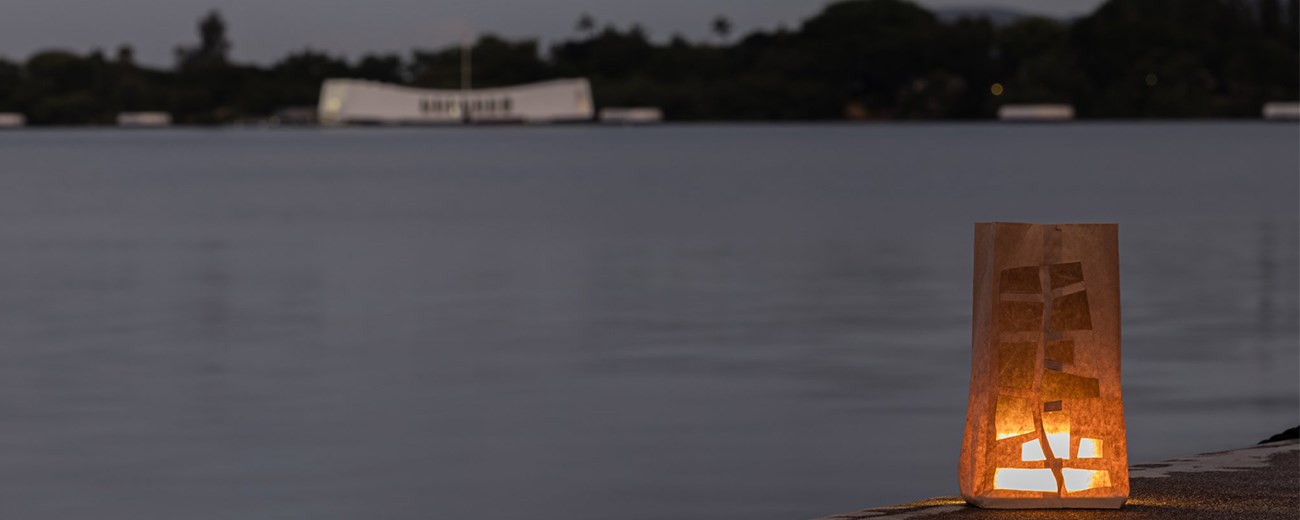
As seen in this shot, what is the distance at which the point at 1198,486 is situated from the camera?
1117 centimetres

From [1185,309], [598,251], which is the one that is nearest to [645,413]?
[1185,309]

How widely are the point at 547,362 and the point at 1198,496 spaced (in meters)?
12.2

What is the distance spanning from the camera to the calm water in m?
14.9

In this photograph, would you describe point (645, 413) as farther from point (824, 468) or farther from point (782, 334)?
point (782, 334)

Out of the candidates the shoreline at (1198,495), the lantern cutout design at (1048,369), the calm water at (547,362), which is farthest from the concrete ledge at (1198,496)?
the calm water at (547,362)

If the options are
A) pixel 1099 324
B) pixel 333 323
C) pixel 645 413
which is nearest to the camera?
pixel 1099 324

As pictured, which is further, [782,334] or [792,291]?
[792,291]

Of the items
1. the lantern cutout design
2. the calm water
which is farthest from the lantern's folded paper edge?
the calm water

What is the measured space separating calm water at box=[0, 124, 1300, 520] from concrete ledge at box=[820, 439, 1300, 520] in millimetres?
2831

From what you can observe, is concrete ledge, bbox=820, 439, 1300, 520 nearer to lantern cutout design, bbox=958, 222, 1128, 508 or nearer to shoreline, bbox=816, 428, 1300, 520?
shoreline, bbox=816, 428, 1300, 520

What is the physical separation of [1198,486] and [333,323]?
1705 cm

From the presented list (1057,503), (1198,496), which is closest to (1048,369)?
(1057,503)

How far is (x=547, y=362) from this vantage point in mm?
22422

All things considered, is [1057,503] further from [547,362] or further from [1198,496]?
[547,362]
